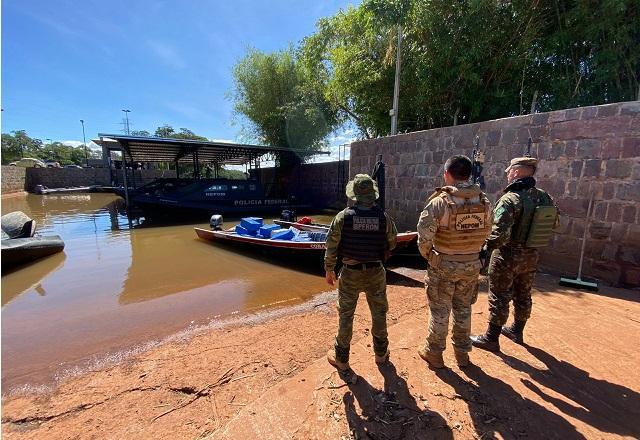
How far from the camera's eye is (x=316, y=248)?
5.91 m

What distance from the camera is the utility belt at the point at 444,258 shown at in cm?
238

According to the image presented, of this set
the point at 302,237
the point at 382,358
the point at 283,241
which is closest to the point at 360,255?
the point at 382,358

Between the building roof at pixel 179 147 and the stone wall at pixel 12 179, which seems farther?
the stone wall at pixel 12 179

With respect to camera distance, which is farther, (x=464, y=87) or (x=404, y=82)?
(x=404, y=82)

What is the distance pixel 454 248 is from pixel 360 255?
72 centimetres

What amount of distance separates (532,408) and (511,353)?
0.73 m

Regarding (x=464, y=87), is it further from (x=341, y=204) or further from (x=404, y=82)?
(x=341, y=204)

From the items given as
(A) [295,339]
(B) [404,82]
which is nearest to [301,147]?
(B) [404,82]

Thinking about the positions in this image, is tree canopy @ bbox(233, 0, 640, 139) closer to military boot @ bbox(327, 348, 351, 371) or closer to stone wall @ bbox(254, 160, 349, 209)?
stone wall @ bbox(254, 160, 349, 209)

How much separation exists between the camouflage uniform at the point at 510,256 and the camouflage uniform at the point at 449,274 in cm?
34

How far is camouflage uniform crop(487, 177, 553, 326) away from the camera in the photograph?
262cm

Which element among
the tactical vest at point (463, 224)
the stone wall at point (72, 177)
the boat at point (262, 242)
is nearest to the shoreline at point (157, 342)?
the boat at point (262, 242)

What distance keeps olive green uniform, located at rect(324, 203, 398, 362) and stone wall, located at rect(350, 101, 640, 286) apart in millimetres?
4080

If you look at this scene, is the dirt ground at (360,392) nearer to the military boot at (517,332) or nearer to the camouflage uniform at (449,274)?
the military boot at (517,332)
